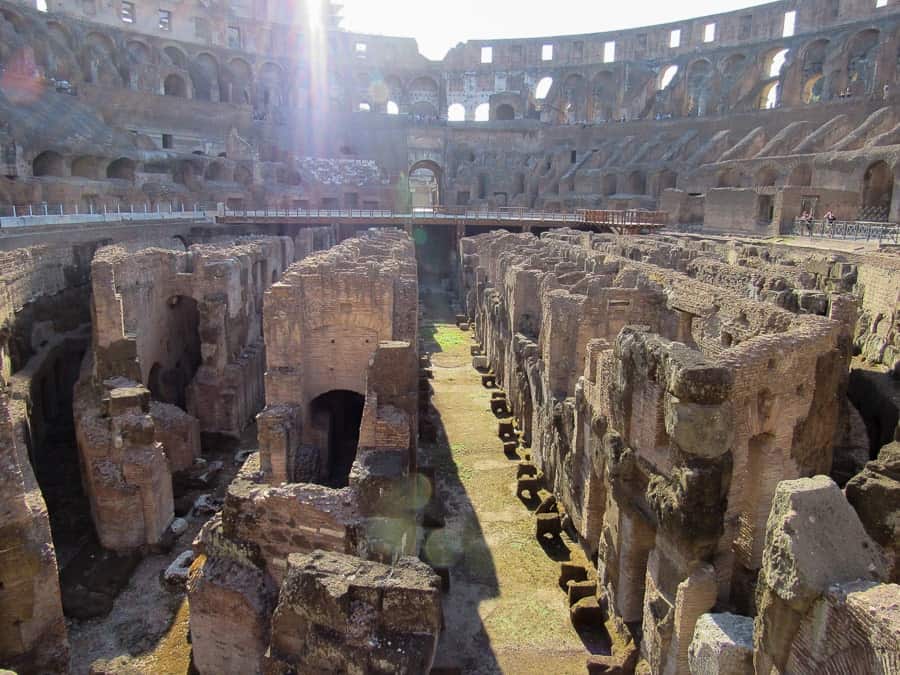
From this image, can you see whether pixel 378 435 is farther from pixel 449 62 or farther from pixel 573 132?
pixel 449 62

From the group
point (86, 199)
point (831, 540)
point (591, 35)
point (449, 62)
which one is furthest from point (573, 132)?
point (831, 540)

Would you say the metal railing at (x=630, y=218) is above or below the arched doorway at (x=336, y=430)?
above

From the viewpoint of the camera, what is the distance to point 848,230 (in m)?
21.5

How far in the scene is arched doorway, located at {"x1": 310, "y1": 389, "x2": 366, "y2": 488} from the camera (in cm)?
998

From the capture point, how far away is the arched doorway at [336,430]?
998 cm

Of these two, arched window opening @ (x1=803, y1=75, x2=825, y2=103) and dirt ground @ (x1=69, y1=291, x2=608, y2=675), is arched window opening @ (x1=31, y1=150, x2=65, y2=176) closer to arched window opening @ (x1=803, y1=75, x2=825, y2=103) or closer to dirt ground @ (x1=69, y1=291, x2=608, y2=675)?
dirt ground @ (x1=69, y1=291, x2=608, y2=675)

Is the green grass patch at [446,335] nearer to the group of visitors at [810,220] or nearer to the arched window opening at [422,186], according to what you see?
the group of visitors at [810,220]

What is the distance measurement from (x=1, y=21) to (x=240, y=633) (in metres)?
45.0

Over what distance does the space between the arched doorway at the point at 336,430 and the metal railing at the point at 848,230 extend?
16.5 metres

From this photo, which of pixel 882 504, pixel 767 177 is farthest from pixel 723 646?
pixel 767 177

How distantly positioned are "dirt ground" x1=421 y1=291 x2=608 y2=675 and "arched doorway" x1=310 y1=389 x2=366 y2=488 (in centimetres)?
164

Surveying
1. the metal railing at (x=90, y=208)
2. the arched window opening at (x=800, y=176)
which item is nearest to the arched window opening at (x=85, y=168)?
the metal railing at (x=90, y=208)

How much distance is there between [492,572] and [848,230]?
19.0 m

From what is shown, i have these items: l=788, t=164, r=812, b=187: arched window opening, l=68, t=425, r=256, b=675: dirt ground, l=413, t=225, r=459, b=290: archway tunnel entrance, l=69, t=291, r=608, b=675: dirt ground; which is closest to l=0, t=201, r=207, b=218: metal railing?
l=413, t=225, r=459, b=290: archway tunnel entrance
